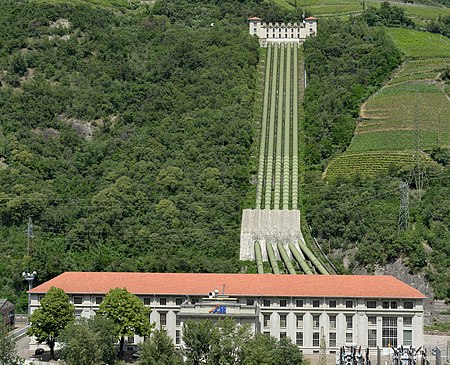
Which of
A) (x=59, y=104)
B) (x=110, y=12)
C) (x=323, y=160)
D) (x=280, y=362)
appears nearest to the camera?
(x=280, y=362)

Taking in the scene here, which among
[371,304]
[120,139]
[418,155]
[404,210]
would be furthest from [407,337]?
[120,139]

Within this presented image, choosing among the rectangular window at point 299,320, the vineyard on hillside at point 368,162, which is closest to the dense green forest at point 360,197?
the vineyard on hillside at point 368,162

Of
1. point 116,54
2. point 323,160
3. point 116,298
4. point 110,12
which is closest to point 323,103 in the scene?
point 323,160

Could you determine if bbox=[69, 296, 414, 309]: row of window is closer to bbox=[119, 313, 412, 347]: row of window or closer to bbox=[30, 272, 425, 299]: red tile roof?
bbox=[30, 272, 425, 299]: red tile roof

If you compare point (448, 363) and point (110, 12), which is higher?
point (110, 12)

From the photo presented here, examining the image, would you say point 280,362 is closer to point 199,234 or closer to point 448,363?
Answer: point 448,363

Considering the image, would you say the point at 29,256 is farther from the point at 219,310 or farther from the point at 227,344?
the point at 227,344
